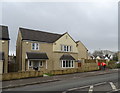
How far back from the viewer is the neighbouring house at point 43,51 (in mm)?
29333

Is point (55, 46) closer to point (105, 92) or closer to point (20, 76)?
point (20, 76)

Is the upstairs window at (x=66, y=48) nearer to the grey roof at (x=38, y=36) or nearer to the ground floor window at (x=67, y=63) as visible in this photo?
the grey roof at (x=38, y=36)

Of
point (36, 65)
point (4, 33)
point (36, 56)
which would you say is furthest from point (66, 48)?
point (4, 33)

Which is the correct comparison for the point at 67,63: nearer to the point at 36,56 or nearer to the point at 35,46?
the point at 36,56

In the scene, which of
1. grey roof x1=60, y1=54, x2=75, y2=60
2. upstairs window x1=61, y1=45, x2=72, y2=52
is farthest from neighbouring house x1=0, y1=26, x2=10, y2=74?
upstairs window x1=61, y1=45, x2=72, y2=52

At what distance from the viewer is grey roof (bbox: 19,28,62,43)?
30.4 meters

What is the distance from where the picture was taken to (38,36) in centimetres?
3259

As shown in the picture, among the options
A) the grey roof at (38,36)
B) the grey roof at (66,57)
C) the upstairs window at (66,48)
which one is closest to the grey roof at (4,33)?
the grey roof at (38,36)

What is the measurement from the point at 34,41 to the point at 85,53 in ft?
76.2

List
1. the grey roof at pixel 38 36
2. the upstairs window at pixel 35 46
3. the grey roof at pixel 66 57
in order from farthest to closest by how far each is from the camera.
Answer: the grey roof at pixel 66 57 < the upstairs window at pixel 35 46 < the grey roof at pixel 38 36

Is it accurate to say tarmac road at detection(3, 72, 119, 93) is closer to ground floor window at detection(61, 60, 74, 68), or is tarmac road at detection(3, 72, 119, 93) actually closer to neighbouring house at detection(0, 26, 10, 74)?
neighbouring house at detection(0, 26, 10, 74)

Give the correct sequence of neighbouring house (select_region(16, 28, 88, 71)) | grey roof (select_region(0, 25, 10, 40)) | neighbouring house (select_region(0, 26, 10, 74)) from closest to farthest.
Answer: neighbouring house (select_region(0, 26, 10, 74)), grey roof (select_region(0, 25, 10, 40)), neighbouring house (select_region(16, 28, 88, 71))

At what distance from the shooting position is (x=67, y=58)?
112 feet

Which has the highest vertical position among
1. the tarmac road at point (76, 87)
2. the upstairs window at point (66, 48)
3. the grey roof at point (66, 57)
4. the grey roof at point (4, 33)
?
the grey roof at point (4, 33)
